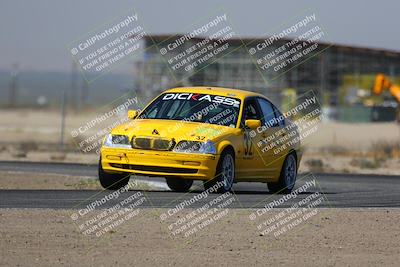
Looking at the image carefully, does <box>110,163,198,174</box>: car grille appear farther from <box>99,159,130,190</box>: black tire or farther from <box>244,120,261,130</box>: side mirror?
<box>244,120,261,130</box>: side mirror

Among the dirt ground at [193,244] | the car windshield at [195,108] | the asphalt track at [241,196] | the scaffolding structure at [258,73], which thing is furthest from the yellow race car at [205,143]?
the scaffolding structure at [258,73]

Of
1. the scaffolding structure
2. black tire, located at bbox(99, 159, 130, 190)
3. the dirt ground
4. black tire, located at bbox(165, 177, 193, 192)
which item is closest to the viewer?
the dirt ground

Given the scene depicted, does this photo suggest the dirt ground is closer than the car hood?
Yes

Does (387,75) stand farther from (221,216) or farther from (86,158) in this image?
(221,216)

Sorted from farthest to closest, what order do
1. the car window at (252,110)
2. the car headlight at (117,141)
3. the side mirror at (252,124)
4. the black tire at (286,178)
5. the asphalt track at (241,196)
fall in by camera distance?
1. the black tire at (286,178)
2. the car window at (252,110)
3. the side mirror at (252,124)
4. the car headlight at (117,141)
5. the asphalt track at (241,196)

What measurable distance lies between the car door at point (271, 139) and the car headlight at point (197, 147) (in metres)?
1.64

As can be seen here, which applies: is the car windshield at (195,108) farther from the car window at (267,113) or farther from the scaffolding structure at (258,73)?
the scaffolding structure at (258,73)

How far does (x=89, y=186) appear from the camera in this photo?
1897 cm

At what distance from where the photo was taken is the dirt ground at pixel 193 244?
31.5ft

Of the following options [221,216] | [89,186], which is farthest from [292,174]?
[221,216]

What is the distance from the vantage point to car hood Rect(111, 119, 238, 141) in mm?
15781

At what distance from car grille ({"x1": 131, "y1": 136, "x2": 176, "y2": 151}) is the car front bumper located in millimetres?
61

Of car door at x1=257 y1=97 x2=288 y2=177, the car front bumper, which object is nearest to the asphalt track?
the car front bumper

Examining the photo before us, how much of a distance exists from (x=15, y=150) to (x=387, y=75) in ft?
167
